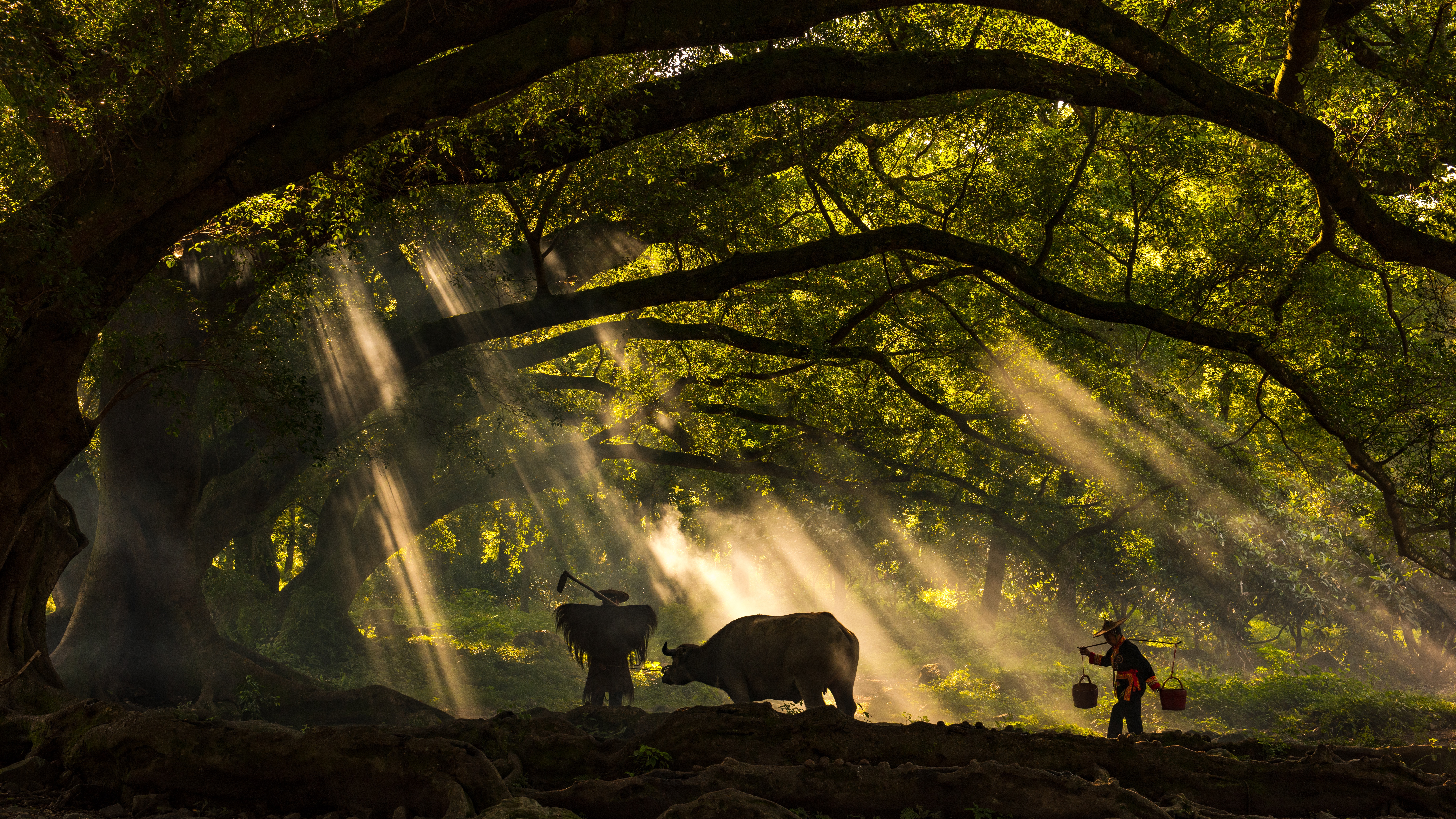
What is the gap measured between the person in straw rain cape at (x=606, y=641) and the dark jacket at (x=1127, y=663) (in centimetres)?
793

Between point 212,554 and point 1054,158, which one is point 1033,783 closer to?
point 1054,158

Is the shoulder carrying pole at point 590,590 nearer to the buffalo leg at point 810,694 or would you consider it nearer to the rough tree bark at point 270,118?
the buffalo leg at point 810,694

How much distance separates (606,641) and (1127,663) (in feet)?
29.0

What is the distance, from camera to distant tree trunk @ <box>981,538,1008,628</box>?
26.9 metres

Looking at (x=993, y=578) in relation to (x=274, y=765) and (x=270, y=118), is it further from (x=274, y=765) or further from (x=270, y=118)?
(x=270, y=118)

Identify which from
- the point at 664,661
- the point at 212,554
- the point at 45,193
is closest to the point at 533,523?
the point at 664,661

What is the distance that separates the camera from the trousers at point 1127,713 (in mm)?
12531

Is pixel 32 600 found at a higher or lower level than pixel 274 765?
higher

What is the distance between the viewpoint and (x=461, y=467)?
71.3ft

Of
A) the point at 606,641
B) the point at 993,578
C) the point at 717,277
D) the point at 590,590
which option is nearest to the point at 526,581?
the point at 993,578

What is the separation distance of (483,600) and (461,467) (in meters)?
22.6

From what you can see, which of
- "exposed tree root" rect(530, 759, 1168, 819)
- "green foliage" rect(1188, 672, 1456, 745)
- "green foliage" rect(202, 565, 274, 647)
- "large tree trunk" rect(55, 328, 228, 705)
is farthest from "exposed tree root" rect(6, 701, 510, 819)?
"green foliage" rect(202, 565, 274, 647)

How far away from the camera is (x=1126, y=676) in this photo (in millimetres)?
12438

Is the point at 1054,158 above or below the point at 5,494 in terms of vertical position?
above
